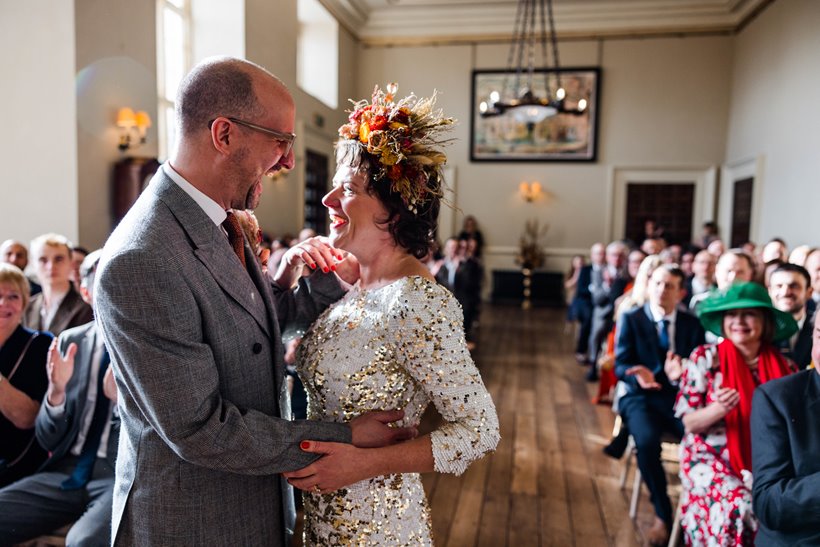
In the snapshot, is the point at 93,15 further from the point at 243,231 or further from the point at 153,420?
the point at 153,420

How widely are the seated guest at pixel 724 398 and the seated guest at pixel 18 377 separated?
2782 millimetres

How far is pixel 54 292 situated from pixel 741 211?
11.2 m

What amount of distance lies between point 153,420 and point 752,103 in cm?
1205

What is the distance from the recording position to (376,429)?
1.29m

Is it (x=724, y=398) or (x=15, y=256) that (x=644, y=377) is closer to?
(x=724, y=398)

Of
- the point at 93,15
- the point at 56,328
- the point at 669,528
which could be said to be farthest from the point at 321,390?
the point at 93,15

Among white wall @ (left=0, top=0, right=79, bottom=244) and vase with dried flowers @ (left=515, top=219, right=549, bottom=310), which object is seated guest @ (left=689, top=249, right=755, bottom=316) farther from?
vase with dried flowers @ (left=515, top=219, right=549, bottom=310)

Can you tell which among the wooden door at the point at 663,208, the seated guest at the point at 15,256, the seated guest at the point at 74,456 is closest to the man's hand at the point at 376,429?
the seated guest at the point at 74,456

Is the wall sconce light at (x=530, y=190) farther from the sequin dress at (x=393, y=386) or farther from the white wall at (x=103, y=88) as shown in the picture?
the sequin dress at (x=393, y=386)

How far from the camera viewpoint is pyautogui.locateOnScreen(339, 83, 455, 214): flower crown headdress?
55.1 inches

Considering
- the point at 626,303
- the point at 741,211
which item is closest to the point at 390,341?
the point at 626,303

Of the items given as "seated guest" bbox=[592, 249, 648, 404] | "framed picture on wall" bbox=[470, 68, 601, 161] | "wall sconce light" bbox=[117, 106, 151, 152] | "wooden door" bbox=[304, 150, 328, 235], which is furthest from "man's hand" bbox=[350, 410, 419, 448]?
"framed picture on wall" bbox=[470, 68, 601, 161]

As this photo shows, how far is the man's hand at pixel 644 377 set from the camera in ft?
10.9

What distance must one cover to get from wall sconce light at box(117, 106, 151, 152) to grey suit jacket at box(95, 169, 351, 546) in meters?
5.21
